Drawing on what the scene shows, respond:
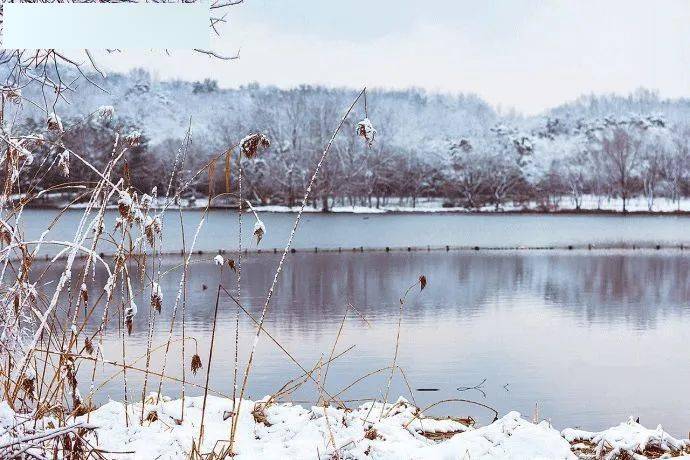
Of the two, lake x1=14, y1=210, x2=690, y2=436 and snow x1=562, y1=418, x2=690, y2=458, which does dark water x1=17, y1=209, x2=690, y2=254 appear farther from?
snow x1=562, y1=418, x2=690, y2=458

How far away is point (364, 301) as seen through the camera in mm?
6125

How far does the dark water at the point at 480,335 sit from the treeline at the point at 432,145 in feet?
13.1

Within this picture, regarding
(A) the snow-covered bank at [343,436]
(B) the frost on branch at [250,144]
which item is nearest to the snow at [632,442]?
(A) the snow-covered bank at [343,436]

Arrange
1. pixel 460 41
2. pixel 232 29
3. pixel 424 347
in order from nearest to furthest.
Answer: pixel 424 347
pixel 232 29
pixel 460 41

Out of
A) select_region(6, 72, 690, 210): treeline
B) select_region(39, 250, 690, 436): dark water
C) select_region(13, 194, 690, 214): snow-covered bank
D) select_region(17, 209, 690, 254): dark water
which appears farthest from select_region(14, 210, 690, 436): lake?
select_region(13, 194, 690, 214): snow-covered bank

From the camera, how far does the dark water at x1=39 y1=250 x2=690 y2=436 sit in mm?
3359

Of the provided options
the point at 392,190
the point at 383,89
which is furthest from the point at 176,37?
the point at 392,190

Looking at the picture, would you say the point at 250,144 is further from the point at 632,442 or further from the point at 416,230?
the point at 416,230

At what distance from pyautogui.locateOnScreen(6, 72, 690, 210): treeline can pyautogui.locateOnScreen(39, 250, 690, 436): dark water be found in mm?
3984

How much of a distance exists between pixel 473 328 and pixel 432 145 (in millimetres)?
11486

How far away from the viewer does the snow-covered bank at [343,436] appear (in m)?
1.73

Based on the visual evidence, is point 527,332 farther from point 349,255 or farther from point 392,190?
point 392,190

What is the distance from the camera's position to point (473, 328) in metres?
5.04

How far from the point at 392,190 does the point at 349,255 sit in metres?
6.29
